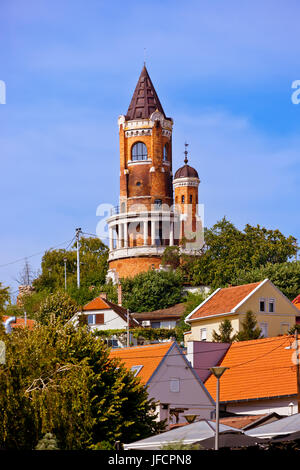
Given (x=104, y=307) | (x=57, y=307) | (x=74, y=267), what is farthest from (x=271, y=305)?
(x=74, y=267)

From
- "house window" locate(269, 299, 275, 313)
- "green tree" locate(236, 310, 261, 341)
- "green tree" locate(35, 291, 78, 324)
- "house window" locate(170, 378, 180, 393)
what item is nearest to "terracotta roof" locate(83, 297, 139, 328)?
"green tree" locate(35, 291, 78, 324)

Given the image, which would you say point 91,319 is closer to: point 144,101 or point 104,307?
point 104,307

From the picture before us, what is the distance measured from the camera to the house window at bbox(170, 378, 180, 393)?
174 feet

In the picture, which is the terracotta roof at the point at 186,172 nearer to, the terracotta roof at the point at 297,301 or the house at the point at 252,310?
the terracotta roof at the point at 297,301

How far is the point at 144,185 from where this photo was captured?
4439 inches

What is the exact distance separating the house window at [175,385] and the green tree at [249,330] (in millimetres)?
12070

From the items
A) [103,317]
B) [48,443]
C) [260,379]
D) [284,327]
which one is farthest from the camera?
[103,317]

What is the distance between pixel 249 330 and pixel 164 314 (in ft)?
88.8

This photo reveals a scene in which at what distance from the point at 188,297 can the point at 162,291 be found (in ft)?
9.11

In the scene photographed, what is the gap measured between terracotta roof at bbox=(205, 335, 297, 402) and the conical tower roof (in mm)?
58254

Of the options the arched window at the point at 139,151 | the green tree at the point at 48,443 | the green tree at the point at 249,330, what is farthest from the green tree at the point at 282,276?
the green tree at the point at 48,443

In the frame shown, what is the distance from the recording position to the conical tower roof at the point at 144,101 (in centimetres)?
11474

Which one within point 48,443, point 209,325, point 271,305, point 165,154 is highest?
point 165,154
